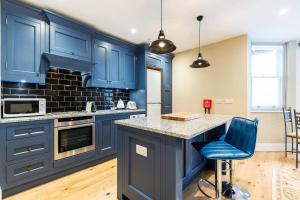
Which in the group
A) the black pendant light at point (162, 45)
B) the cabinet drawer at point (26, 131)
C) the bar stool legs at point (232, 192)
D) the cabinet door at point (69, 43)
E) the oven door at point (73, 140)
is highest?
the cabinet door at point (69, 43)

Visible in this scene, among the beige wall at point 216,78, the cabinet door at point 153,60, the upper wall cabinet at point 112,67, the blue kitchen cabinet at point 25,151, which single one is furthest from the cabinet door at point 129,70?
the blue kitchen cabinet at point 25,151

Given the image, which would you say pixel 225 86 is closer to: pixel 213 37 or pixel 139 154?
pixel 213 37

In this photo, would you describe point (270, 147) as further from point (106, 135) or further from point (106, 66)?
point (106, 66)

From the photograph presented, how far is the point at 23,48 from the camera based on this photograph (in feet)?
7.58

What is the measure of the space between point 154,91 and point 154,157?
2.98 metres

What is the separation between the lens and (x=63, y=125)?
2467 mm

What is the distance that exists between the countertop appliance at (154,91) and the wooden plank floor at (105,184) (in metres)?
1.73

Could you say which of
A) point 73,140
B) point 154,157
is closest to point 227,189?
point 154,157

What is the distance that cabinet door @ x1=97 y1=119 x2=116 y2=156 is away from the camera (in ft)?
9.82

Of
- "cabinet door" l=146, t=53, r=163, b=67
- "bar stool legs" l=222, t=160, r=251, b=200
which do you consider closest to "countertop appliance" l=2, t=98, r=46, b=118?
"cabinet door" l=146, t=53, r=163, b=67

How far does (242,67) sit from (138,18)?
93.7 inches

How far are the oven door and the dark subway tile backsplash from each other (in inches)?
25.0

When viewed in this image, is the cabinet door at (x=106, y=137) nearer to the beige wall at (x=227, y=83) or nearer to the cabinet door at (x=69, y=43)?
the cabinet door at (x=69, y=43)

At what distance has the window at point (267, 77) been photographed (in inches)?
154
